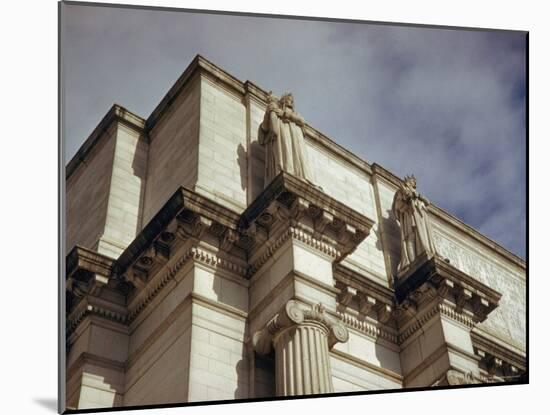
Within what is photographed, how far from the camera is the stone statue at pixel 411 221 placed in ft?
56.0

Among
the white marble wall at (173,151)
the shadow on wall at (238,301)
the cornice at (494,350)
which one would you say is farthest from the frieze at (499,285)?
the white marble wall at (173,151)

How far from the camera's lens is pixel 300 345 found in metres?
12.3

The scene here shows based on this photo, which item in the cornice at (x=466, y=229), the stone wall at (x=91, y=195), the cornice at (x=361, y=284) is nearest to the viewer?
the cornice at (x=361, y=284)

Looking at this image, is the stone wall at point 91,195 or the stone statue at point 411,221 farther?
the stone statue at point 411,221

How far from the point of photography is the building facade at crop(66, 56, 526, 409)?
1261 cm

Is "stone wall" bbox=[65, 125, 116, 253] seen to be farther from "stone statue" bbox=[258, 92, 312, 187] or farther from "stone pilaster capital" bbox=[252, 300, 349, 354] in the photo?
"stone pilaster capital" bbox=[252, 300, 349, 354]

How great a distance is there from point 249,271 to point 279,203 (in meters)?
1.14

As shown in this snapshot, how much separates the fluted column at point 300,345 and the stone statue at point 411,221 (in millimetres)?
4507

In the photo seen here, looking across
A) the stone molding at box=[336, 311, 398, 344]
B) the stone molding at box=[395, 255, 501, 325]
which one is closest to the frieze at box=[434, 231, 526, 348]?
the stone molding at box=[395, 255, 501, 325]

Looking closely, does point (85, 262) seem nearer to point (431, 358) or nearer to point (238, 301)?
point (238, 301)

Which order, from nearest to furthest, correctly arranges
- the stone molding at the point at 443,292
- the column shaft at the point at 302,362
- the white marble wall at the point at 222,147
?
the column shaft at the point at 302,362, the white marble wall at the point at 222,147, the stone molding at the point at 443,292

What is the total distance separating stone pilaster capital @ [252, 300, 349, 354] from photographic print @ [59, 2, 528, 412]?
0.10 ft

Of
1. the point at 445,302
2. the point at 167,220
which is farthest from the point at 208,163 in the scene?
the point at 445,302

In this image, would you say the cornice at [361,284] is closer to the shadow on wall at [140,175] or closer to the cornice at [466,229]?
the cornice at [466,229]
